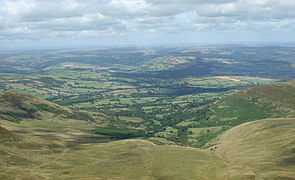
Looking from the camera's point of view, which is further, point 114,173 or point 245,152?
point 245,152

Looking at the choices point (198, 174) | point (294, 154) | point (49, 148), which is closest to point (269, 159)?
point (294, 154)

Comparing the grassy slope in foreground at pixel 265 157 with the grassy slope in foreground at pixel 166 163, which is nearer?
the grassy slope in foreground at pixel 265 157

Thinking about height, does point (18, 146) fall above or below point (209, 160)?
above

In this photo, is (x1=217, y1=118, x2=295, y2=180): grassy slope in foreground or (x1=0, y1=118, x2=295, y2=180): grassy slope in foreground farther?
(x1=0, y1=118, x2=295, y2=180): grassy slope in foreground

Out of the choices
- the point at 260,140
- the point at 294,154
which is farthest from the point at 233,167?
the point at 260,140

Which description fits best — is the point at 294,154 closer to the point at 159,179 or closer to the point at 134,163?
the point at 159,179

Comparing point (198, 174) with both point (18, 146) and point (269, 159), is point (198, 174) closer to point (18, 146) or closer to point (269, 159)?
point (269, 159)

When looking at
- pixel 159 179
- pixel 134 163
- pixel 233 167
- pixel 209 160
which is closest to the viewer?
pixel 159 179

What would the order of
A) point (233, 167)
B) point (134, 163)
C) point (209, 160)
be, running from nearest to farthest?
1. point (233, 167)
2. point (134, 163)
3. point (209, 160)

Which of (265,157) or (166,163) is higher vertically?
(265,157)

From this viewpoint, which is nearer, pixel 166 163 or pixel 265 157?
pixel 265 157
